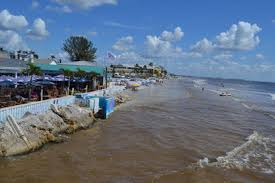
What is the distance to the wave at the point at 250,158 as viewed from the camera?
1559cm

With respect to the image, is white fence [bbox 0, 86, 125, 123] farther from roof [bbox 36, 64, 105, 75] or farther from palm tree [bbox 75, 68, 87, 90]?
roof [bbox 36, 64, 105, 75]

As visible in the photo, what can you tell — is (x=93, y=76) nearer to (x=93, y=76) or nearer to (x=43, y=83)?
(x=93, y=76)

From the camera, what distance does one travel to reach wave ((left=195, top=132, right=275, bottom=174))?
51.1ft

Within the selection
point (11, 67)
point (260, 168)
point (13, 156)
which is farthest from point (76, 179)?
point (11, 67)

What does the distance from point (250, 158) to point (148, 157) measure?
17.9 ft

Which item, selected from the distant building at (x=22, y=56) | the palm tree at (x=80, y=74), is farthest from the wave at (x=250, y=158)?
the distant building at (x=22, y=56)

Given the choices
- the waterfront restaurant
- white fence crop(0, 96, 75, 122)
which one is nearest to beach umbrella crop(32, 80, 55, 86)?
the waterfront restaurant

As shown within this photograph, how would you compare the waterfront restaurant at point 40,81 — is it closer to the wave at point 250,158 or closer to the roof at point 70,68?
the roof at point 70,68

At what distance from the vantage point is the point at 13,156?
14.4 meters

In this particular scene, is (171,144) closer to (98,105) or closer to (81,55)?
(98,105)

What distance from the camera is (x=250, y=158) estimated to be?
1734cm

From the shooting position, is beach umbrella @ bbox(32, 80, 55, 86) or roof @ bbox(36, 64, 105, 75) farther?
roof @ bbox(36, 64, 105, 75)

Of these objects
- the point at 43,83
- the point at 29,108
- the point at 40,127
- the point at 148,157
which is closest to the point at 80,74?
the point at 43,83

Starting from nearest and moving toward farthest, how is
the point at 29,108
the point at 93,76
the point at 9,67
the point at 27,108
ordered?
the point at 27,108 < the point at 29,108 < the point at 9,67 < the point at 93,76
